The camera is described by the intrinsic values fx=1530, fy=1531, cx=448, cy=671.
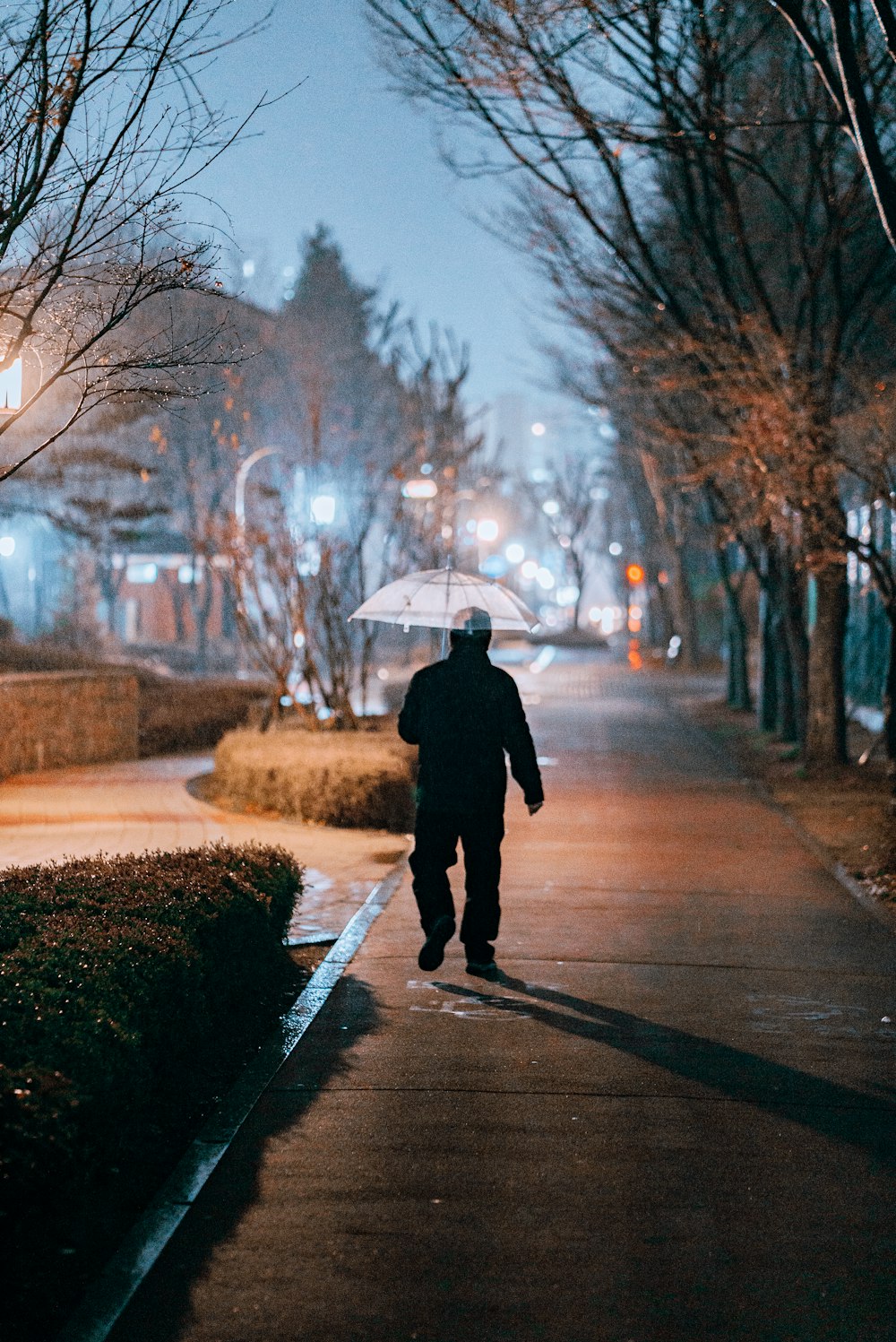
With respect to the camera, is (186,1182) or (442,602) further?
(442,602)

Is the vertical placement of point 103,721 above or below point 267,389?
below

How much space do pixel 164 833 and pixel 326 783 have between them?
1.67m

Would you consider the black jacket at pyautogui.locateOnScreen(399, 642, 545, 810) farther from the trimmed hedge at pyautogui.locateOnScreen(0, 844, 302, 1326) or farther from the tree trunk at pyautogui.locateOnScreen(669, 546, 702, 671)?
the tree trunk at pyautogui.locateOnScreen(669, 546, 702, 671)

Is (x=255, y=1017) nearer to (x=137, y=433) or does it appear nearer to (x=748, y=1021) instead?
(x=748, y=1021)

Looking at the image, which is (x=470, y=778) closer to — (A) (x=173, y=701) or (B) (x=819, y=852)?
(B) (x=819, y=852)

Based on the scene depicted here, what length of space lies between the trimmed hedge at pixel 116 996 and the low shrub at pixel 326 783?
5294 mm

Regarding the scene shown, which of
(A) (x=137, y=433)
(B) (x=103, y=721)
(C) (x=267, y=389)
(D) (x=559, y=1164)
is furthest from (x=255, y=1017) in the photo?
(C) (x=267, y=389)

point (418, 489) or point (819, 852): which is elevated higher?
point (418, 489)

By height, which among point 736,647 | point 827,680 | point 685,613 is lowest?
point 827,680

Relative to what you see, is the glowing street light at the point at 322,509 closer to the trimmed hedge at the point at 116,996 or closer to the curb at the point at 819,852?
the curb at the point at 819,852

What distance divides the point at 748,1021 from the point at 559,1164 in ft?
7.13

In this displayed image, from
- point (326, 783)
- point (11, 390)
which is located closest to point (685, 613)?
point (326, 783)

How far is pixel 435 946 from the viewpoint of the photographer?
7.48 m

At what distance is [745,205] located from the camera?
19781 mm
